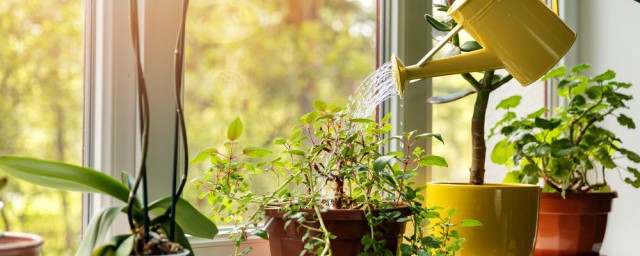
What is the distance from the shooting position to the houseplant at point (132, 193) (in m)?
0.88

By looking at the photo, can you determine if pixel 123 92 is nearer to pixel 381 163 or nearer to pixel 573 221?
pixel 381 163

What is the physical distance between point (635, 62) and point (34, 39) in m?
1.50

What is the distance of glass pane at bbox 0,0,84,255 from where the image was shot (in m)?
1.10

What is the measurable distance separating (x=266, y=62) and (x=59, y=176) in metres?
0.55

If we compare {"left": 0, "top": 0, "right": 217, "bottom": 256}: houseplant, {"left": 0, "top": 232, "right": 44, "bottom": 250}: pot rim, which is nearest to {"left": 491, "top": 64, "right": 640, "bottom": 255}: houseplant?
{"left": 0, "top": 0, "right": 217, "bottom": 256}: houseplant

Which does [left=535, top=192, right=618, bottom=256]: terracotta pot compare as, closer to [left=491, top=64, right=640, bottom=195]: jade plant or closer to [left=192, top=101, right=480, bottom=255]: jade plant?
[left=491, top=64, right=640, bottom=195]: jade plant

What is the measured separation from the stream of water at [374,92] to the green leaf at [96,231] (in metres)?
0.52

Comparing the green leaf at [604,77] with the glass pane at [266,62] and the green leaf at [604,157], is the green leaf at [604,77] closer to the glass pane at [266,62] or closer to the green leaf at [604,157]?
the green leaf at [604,157]

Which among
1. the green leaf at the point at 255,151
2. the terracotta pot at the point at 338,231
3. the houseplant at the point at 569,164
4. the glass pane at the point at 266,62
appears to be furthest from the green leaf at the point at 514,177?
the green leaf at the point at 255,151

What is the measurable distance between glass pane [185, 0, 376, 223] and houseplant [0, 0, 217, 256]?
327 millimetres

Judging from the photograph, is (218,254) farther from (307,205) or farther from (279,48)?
(279,48)

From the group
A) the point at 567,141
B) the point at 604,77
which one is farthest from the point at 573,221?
the point at 604,77

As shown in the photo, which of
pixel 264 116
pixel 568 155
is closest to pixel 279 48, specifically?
pixel 264 116

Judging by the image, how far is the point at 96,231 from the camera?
36.0 inches
